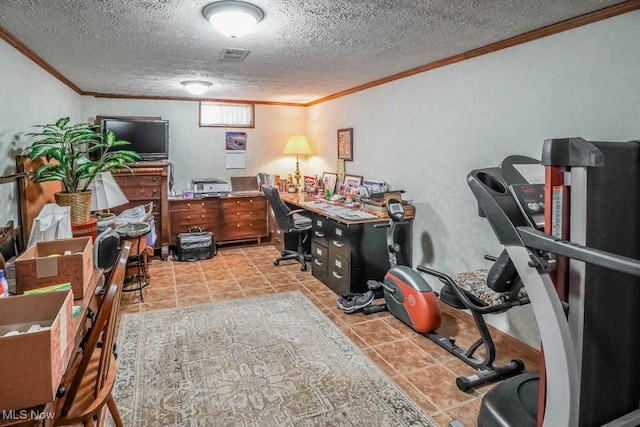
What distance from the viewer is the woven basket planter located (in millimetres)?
2932

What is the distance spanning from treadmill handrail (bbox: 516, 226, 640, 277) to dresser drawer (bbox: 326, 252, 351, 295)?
2.51 metres

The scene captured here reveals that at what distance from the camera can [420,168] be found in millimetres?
3752

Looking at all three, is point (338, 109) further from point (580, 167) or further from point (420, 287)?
point (580, 167)

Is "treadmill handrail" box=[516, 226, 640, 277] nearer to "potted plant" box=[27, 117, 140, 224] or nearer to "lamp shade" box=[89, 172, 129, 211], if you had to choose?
"potted plant" box=[27, 117, 140, 224]

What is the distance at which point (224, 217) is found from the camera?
5.66m

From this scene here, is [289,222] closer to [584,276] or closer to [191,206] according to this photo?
[191,206]

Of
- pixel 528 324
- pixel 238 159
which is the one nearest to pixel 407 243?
pixel 528 324

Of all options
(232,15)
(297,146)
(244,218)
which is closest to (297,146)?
(297,146)

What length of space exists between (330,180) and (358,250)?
195 cm

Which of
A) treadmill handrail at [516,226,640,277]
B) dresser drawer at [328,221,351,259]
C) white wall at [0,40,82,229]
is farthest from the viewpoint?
dresser drawer at [328,221,351,259]

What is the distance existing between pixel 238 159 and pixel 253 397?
14.2 ft

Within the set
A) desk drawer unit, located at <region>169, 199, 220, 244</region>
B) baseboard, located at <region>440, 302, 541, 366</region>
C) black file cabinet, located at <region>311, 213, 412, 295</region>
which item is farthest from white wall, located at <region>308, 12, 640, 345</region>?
desk drawer unit, located at <region>169, 199, 220, 244</region>

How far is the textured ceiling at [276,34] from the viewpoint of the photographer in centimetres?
214

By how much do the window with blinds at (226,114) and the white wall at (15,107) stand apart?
237cm
